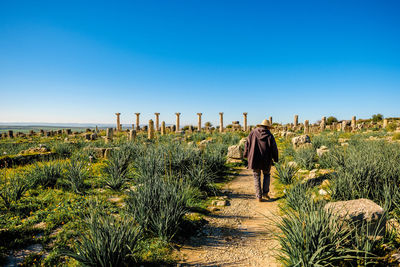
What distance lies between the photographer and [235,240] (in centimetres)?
348

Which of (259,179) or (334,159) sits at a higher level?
(334,159)

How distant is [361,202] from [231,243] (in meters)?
2.17

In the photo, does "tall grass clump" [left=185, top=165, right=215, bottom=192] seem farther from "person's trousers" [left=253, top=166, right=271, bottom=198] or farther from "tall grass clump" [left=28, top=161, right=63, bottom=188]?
"tall grass clump" [left=28, top=161, right=63, bottom=188]

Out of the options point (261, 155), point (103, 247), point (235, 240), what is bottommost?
point (235, 240)

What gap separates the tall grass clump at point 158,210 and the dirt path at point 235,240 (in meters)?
0.42

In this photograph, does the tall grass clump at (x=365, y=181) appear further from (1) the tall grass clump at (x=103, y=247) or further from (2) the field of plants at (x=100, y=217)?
(1) the tall grass clump at (x=103, y=247)

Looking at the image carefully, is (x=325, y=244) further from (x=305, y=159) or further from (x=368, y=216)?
(x=305, y=159)

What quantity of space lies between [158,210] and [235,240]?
1488mm

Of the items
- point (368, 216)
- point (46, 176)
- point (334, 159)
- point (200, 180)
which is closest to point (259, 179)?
point (200, 180)

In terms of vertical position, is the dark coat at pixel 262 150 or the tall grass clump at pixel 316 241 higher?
the dark coat at pixel 262 150

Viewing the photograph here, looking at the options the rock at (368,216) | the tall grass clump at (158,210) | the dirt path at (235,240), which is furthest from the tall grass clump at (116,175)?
the rock at (368,216)

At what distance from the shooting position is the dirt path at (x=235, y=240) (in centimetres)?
296

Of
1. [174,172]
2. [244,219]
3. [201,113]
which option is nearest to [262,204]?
[244,219]

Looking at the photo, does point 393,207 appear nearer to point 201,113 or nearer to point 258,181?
point 258,181
